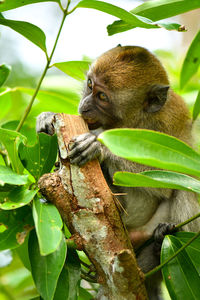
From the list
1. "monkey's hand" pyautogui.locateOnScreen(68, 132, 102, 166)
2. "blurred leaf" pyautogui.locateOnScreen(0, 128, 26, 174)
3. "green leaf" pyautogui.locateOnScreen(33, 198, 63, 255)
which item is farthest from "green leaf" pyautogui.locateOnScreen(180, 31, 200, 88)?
"green leaf" pyautogui.locateOnScreen(33, 198, 63, 255)

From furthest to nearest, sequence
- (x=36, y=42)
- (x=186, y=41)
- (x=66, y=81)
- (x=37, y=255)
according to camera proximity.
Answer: (x=186, y=41), (x=66, y=81), (x=36, y=42), (x=37, y=255)

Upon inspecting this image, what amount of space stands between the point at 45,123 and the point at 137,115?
94cm

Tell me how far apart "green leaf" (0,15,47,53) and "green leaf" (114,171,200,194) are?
1053 millimetres

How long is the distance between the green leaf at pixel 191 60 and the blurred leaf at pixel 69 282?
161cm

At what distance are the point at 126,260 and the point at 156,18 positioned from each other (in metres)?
1.55

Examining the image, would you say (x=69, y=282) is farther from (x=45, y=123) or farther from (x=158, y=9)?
(x=158, y=9)

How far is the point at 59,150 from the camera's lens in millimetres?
2480

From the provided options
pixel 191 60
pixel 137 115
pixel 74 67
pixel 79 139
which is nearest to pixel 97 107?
pixel 137 115

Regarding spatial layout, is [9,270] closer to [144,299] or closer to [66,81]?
[66,81]

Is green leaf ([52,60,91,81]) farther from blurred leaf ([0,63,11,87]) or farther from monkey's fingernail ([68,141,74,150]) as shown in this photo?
monkey's fingernail ([68,141,74,150])

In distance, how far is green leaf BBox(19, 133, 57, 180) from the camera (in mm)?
2371

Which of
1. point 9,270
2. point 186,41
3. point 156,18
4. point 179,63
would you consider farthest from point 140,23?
point 186,41

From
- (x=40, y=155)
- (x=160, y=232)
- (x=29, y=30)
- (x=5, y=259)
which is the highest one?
(x=29, y=30)

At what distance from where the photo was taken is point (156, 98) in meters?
3.64
